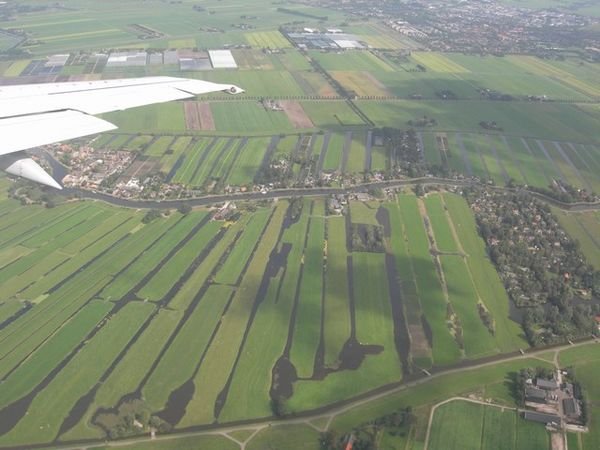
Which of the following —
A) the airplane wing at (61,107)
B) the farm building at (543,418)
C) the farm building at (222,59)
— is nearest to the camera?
the airplane wing at (61,107)

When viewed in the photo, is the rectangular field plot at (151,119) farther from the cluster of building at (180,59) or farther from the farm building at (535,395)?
the farm building at (535,395)

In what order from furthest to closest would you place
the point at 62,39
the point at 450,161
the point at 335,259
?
the point at 62,39 → the point at 450,161 → the point at 335,259

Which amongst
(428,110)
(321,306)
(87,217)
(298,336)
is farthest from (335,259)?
(428,110)

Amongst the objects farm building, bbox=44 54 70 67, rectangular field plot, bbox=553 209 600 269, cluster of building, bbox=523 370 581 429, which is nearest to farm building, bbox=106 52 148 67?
farm building, bbox=44 54 70 67

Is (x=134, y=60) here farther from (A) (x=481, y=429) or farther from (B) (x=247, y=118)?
(A) (x=481, y=429)

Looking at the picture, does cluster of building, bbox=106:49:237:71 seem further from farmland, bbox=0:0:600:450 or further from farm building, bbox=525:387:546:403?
farm building, bbox=525:387:546:403

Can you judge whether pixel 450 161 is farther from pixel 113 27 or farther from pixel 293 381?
pixel 113 27

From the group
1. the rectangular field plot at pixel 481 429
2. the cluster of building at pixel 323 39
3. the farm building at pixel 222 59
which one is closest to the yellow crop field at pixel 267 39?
the cluster of building at pixel 323 39
